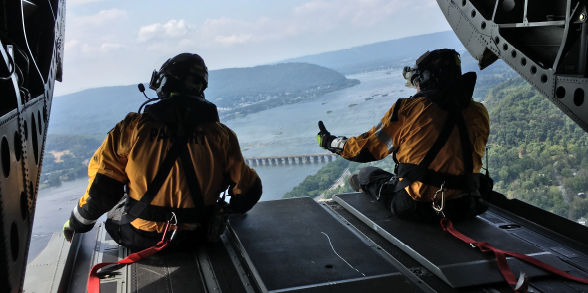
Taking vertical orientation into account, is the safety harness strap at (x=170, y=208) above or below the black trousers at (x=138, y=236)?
above

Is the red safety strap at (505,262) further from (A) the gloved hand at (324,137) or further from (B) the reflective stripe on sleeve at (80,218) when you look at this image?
(B) the reflective stripe on sleeve at (80,218)

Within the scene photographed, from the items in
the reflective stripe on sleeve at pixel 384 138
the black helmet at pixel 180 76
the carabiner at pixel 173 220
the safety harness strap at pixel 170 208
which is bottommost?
the carabiner at pixel 173 220

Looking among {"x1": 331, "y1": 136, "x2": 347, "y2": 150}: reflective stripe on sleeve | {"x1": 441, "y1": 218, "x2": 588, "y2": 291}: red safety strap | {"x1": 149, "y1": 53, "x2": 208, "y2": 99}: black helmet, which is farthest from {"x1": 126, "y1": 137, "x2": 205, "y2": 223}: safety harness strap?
{"x1": 441, "y1": 218, "x2": 588, "y2": 291}: red safety strap

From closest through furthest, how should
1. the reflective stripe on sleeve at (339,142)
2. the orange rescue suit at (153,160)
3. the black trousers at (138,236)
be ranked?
the orange rescue suit at (153,160) < the black trousers at (138,236) < the reflective stripe on sleeve at (339,142)

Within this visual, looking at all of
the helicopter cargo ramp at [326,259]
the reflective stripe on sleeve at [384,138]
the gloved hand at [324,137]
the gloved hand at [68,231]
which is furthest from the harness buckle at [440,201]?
the gloved hand at [68,231]

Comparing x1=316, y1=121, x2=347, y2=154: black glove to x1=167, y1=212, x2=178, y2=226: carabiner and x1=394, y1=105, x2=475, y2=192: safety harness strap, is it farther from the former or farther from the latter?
x1=167, y1=212, x2=178, y2=226: carabiner

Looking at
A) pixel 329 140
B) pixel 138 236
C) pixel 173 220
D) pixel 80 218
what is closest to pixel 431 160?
pixel 329 140

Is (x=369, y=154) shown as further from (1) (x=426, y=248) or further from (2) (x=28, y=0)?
(2) (x=28, y=0)
